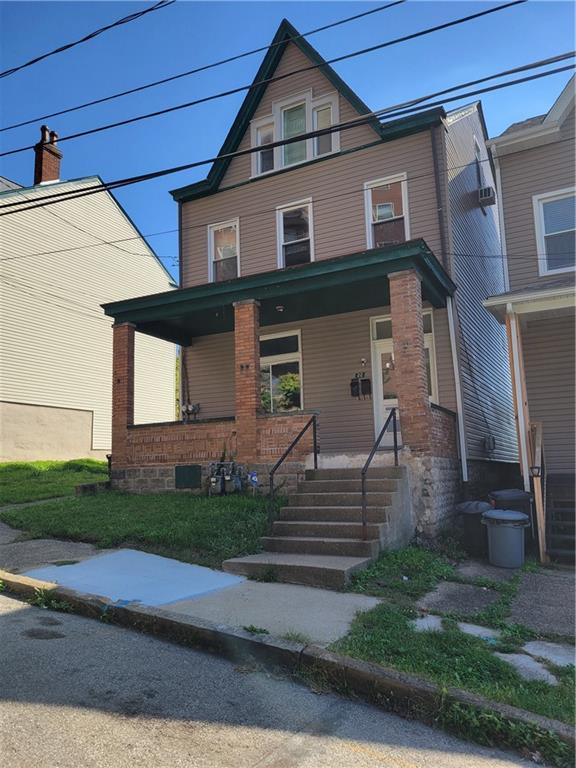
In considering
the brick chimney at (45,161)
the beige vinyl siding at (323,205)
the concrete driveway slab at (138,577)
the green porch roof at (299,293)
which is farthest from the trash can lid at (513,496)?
the brick chimney at (45,161)

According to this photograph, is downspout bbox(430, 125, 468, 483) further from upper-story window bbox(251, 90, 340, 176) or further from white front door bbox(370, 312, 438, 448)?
upper-story window bbox(251, 90, 340, 176)

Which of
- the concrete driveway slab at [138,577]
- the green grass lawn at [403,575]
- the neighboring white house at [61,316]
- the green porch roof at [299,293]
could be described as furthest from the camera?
the neighboring white house at [61,316]

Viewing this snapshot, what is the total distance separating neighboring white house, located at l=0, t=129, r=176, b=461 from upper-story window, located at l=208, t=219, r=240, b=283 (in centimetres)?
793

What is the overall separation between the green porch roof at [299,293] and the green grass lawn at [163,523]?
3.77m

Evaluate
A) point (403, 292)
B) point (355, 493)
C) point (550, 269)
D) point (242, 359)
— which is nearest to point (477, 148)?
point (550, 269)

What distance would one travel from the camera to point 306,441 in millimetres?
9836

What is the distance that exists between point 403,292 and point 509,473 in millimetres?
6256

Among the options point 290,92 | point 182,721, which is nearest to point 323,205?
point 290,92

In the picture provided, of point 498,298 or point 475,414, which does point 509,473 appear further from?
point 498,298

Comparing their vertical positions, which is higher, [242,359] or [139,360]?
[139,360]

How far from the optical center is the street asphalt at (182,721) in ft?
Answer: 10.0

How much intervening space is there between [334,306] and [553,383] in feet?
15.0

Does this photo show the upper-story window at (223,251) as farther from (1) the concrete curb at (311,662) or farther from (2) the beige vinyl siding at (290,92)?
(1) the concrete curb at (311,662)

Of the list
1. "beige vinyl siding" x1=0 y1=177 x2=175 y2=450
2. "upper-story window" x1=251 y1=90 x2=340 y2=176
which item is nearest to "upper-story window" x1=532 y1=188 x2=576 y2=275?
"upper-story window" x1=251 y1=90 x2=340 y2=176
